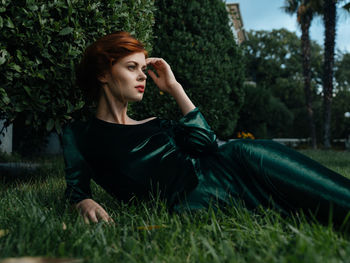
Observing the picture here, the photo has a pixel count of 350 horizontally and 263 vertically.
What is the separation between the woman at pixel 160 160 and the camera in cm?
198

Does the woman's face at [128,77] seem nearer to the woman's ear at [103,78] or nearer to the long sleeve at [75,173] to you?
the woman's ear at [103,78]

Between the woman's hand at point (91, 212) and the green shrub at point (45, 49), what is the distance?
119cm

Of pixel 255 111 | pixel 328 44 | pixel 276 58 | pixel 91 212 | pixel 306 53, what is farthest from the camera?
pixel 276 58

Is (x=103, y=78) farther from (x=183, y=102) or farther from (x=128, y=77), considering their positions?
(x=183, y=102)

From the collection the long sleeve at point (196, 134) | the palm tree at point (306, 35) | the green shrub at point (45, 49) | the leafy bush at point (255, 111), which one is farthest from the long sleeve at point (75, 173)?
the palm tree at point (306, 35)

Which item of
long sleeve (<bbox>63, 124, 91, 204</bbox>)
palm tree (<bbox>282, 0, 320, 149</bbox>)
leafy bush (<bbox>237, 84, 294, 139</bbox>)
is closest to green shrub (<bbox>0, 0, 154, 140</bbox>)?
long sleeve (<bbox>63, 124, 91, 204</bbox>)

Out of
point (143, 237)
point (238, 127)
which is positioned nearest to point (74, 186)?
point (143, 237)

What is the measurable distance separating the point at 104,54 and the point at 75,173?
841 mm

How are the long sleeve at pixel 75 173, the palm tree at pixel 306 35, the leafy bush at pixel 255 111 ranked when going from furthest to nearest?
the palm tree at pixel 306 35 < the leafy bush at pixel 255 111 < the long sleeve at pixel 75 173

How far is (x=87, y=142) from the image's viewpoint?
7.46 feet

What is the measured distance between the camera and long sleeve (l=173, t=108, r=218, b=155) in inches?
88.2

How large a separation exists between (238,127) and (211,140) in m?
16.9

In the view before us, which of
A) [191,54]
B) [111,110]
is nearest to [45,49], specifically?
[111,110]

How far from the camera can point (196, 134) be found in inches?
88.1
